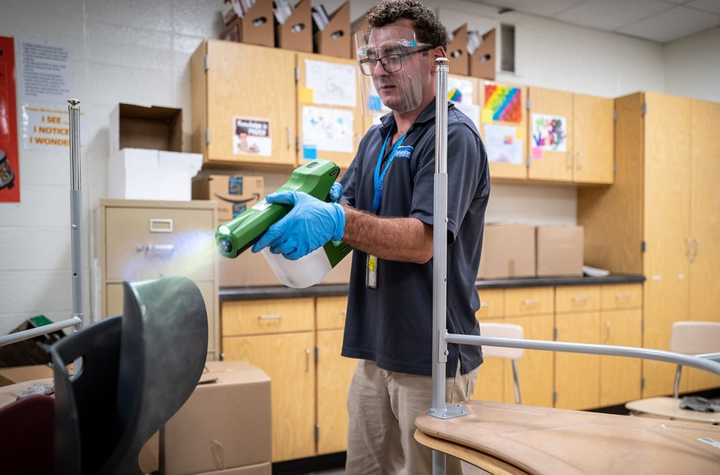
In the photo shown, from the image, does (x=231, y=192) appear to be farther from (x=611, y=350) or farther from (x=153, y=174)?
(x=611, y=350)

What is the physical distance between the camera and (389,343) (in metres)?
1.21

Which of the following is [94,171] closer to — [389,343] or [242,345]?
[242,345]

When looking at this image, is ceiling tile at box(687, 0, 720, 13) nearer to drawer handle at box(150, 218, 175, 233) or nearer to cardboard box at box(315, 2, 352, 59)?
cardboard box at box(315, 2, 352, 59)

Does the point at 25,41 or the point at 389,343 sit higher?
the point at 25,41

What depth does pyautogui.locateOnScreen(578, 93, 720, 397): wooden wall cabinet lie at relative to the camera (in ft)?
12.1

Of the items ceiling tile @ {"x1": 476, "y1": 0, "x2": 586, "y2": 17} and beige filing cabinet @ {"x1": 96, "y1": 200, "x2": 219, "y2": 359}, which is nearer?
beige filing cabinet @ {"x1": 96, "y1": 200, "x2": 219, "y2": 359}

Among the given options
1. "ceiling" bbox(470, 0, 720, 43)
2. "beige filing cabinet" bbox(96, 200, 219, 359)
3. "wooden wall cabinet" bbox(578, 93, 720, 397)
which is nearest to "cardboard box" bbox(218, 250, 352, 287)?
"beige filing cabinet" bbox(96, 200, 219, 359)

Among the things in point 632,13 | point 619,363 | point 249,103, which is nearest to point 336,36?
point 249,103

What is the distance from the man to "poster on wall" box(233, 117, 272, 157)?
5.04 feet

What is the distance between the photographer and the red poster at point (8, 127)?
263 centimetres

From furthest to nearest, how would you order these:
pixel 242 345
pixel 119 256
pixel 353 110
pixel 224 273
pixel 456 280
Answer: pixel 353 110 < pixel 224 273 < pixel 242 345 < pixel 119 256 < pixel 456 280

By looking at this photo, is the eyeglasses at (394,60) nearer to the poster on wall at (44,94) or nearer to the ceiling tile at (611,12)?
the poster on wall at (44,94)

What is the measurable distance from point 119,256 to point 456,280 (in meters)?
1.55

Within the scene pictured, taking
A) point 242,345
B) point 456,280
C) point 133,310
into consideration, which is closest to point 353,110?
point 242,345
